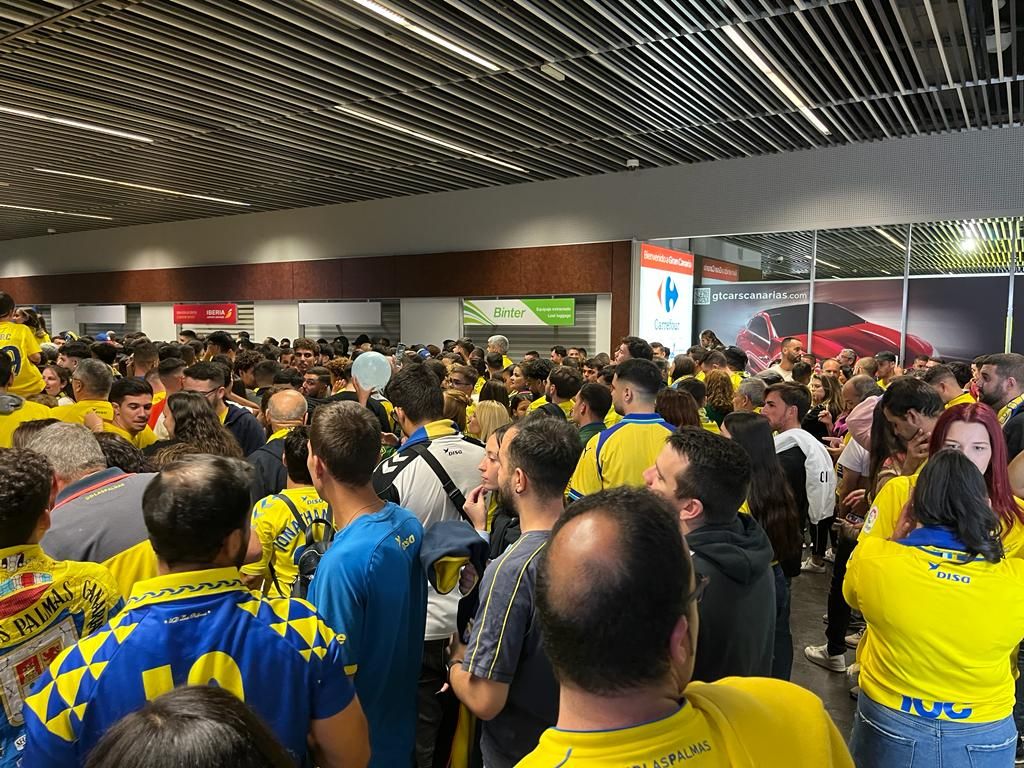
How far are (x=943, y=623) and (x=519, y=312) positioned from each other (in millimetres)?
11135

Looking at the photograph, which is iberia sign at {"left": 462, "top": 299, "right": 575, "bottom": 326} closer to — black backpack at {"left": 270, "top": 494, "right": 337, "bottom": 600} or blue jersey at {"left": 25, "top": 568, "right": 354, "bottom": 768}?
black backpack at {"left": 270, "top": 494, "right": 337, "bottom": 600}

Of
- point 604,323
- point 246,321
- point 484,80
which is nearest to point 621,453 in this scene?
point 484,80

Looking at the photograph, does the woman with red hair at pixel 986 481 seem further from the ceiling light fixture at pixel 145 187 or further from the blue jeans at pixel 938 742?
the ceiling light fixture at pixel 145 187

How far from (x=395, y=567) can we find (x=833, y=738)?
1.27 meters

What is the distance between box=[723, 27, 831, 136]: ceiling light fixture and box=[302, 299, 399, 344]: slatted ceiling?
8.63 metres

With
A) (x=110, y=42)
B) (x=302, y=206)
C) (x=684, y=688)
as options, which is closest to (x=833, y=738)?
(x=684, y=688)

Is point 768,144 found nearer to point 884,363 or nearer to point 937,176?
point 937,176

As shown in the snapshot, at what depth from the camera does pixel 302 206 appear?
15445 mm


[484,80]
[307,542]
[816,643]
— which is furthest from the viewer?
[484,80]

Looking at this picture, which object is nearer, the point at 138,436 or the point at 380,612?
the point at 380,612

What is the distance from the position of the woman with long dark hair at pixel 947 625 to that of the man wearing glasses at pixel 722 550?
37 centimetres

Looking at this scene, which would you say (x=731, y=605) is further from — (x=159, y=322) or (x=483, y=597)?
(x=159, y=322)

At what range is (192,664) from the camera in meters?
1.29

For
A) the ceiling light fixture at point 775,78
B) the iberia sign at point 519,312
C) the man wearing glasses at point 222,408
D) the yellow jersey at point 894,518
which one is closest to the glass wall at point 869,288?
the ceiling light fixture at point 775,78
